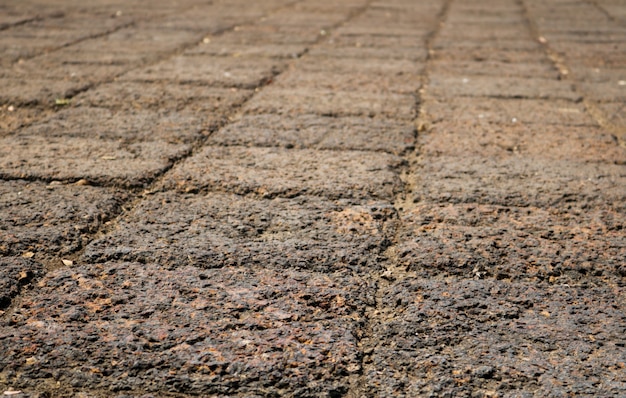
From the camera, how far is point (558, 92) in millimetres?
3744

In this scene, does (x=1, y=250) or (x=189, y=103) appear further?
(x=189, y=103)

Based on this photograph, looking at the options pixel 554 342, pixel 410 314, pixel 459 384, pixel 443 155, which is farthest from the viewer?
pixel 443 155

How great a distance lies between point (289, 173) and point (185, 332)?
106 centimetres

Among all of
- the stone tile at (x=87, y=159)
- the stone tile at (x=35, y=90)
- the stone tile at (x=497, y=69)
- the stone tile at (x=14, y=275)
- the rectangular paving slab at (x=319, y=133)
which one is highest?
the stone tile at (x=35, y=90)

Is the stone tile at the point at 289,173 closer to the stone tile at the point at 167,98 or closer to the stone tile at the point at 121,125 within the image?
the stone tile at the point at 121,125

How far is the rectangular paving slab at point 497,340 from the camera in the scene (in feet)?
4.50

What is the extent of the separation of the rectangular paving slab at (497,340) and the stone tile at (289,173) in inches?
26.2

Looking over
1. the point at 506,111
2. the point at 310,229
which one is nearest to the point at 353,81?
the point at 506,111

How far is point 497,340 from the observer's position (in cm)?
151

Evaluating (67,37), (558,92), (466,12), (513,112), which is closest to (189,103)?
(513,112)

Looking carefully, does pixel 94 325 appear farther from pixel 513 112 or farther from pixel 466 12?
pixel 466 12

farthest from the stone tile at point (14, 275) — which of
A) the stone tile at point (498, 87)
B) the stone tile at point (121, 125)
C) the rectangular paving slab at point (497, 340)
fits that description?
the stone tile at point (498, 87)

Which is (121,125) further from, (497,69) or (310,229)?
(497,69)

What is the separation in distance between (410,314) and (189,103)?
2110 mm
